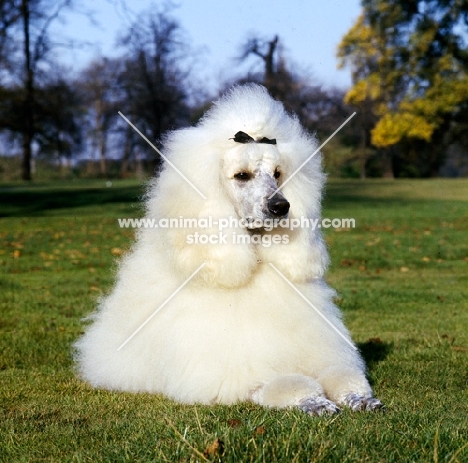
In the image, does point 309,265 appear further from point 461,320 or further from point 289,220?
point 461,320

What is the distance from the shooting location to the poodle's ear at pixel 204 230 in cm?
407

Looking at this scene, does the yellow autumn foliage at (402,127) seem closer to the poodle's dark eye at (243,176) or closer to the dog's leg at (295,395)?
the poodle's dark eye at (243,176)

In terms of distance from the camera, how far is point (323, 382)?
4027mm

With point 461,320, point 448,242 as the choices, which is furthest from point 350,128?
point 461,320

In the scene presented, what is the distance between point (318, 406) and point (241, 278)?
844 mm

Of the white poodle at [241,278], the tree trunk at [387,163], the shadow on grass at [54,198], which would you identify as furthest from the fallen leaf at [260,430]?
the tree trunk at [387,163]

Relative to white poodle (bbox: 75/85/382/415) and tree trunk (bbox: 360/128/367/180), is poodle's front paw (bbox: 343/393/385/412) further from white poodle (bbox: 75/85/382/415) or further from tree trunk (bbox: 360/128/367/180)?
tree trunk (bbox: 360/128/367/180)

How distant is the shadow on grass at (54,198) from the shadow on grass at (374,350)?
1716cm

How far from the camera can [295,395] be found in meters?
3.81

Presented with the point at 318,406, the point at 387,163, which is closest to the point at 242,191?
the point at 318,406

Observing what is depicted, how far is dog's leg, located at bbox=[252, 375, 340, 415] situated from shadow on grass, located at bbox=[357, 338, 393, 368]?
Result: 63.2 inches

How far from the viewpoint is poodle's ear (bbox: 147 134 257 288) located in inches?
160

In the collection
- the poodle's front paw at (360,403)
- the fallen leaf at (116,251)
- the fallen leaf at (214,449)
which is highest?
the fallen leaf at (214,449)

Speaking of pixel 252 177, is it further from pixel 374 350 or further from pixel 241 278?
pixel 374 350
